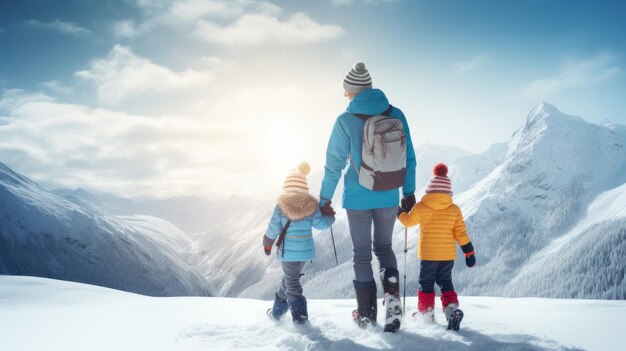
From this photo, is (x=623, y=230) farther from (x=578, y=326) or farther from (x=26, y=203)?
(x=26, y=203)

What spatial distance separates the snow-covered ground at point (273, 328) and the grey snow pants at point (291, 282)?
0.43 m

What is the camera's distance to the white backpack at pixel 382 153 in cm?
515

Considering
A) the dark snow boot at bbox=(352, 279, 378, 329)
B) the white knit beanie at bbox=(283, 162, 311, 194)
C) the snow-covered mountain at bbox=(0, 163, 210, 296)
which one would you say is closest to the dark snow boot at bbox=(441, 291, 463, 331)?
the dark snow boot at bbox=(352, 279, 378, 329)

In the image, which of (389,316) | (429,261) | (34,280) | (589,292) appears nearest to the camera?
(389,316)

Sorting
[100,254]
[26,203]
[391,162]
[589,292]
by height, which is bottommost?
[589,292]

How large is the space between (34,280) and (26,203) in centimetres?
13878

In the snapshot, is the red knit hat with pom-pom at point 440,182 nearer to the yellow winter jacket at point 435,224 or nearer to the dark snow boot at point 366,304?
the yellow winter jacket at point 435,224

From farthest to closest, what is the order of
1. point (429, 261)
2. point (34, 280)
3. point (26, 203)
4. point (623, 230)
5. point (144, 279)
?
point (623, 230) < point (26, 203) < point (144, 279) < point (34, 280) < point (429, 261)

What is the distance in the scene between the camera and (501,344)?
169 inches

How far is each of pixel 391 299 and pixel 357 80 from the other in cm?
328

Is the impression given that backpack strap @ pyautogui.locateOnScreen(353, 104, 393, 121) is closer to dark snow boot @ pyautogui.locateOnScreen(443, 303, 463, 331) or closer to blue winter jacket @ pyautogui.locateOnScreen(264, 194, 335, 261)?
blue winter jacket @ pyautogui.locateOnScreen(264, 194, 335, 261)

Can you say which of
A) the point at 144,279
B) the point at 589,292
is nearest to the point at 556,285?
the point at 589,292

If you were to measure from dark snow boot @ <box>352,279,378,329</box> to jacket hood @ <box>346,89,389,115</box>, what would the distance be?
2.56m

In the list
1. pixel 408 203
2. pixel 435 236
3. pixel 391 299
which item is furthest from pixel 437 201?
pixel 391 299
